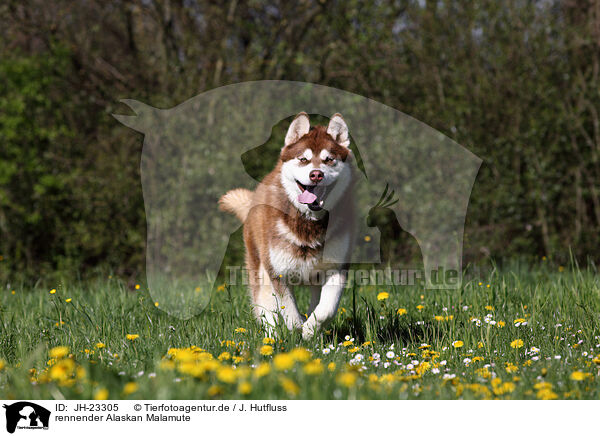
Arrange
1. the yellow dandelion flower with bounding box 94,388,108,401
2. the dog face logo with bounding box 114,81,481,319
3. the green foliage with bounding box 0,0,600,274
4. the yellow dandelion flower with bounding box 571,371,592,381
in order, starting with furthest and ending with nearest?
1. the green foliage with bounding box 0,0,600,274
2. the dog face logo with bounding box 114,81,481,319
3. the yellow dandelion flower with bounding box 571,371,592,381
4. the yellow dandelion flower with bounding box 94,388,108,401

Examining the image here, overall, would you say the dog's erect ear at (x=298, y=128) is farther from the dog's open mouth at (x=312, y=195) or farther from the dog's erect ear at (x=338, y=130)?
the dog's open mouth at (x=312, y=195)

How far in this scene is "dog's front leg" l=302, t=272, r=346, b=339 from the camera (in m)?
3.42

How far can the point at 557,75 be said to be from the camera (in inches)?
298

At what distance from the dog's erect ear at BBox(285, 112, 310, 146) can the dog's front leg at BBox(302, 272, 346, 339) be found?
0.99 m

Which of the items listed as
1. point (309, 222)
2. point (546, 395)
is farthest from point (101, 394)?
point (546, 395)

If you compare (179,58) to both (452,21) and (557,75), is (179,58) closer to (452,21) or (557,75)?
(452,21)

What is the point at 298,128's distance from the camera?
358cm

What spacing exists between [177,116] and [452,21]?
413cm

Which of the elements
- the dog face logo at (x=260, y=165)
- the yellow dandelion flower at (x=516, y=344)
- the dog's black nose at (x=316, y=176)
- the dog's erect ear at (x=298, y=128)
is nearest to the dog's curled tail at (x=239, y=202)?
the dog's erect ear at (x=298, y=128)

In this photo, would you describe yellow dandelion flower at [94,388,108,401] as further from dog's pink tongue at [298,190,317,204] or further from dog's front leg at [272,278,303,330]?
dog's pink tongue at [298,190,317,204]

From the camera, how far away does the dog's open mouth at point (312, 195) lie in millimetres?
3471
